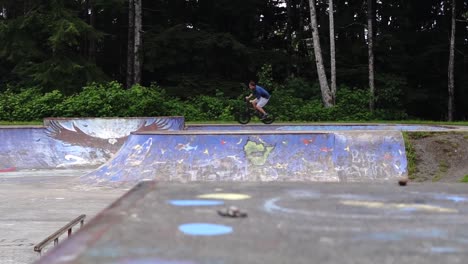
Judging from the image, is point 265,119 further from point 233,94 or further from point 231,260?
point 231,260

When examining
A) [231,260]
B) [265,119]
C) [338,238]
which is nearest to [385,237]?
[338,238]

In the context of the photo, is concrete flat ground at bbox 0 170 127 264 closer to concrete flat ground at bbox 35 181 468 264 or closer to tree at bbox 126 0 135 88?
concrete flat ground at bbox 35 181 468 264

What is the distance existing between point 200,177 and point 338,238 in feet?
26.0

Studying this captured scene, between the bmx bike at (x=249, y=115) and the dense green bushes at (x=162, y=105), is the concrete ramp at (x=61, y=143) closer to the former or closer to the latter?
the bmx bike at (x=249, y=115)

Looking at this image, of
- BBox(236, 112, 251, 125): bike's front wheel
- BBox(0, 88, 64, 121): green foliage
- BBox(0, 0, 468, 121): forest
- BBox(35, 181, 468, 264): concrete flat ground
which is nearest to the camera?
BBox(35, 181, 468, 264): concrete flat ground

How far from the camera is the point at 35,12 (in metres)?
25.4

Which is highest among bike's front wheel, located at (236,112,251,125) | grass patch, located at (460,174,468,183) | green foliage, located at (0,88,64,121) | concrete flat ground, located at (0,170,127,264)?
green foliage, located at (0,88,64,121)

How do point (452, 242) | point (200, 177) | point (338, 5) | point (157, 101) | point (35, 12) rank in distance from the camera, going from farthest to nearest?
point (338, 5), point (35, 12), point (157, 101), point (200, 177), point (452, 242)

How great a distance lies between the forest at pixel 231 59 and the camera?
74.9ft

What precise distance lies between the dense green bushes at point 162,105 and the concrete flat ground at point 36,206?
8109mm

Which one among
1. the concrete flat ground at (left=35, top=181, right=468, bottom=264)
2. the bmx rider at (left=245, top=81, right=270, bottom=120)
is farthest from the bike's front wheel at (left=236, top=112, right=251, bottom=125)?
the concrete flat ground at (left=35, top=181, right=468, bottom=264)

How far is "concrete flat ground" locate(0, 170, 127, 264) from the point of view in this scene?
525 cm

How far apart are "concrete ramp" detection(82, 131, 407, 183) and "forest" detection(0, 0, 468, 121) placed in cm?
1017

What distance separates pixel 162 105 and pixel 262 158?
11729 mm
